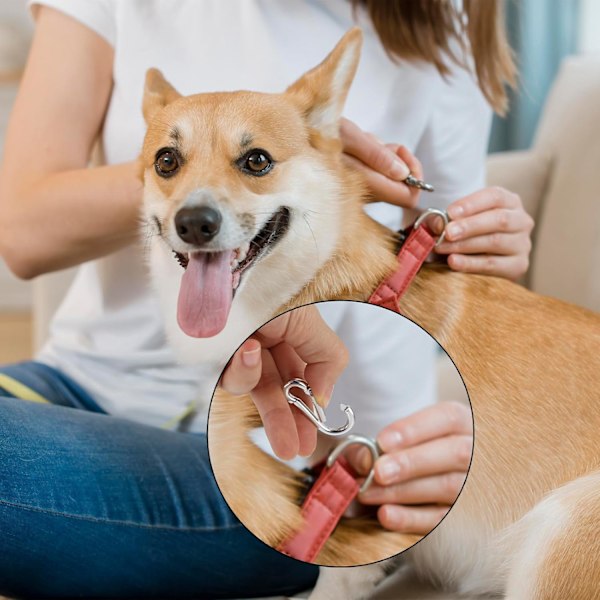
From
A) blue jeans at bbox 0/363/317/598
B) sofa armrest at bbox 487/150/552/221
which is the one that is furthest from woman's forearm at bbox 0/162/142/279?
sofa armrest at bbox 487/150/552/221

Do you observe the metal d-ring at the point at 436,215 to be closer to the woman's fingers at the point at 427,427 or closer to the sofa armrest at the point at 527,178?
the woman's fingers at the point at 427,427

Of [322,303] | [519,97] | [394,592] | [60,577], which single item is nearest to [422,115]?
[322,303]

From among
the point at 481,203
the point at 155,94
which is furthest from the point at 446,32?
the point at 155,94

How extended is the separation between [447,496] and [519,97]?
240cm

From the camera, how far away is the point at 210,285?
0.63m

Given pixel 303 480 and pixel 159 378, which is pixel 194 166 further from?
pixel 159 378

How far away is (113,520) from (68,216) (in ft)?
1.28

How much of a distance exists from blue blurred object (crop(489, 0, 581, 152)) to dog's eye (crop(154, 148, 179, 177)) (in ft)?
7.33

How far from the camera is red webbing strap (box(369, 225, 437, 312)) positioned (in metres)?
0.70

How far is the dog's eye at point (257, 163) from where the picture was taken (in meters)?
0.72

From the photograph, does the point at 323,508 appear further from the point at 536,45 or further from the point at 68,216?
the point at 536,45

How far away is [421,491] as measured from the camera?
65 centimetres

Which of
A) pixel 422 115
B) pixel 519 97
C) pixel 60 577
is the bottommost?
pixel 60 577

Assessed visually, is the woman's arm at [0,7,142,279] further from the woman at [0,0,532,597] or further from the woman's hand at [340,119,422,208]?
the woman's hand at [340,119,422,208]
